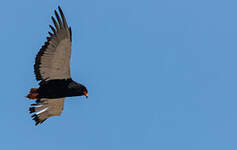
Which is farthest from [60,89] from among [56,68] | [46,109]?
[46,109]

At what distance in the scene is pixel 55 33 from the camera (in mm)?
20578

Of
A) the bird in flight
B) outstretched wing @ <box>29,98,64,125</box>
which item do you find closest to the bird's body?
the bird in flight

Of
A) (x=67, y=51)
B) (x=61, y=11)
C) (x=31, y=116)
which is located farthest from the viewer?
(x=31, y=116)

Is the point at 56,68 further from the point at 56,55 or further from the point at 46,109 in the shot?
the point at 46,109

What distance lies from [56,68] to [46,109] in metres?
3.27

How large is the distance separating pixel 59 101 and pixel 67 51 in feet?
13.3

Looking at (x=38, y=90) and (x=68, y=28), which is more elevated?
(x=68, y=28)

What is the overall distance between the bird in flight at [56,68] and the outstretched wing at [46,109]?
25.8 inches

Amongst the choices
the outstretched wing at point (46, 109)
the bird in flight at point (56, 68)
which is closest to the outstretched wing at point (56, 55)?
the bird in flight at point (56, 68)

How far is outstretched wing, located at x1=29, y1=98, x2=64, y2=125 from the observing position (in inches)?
947

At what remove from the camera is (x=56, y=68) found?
2189 centimetres

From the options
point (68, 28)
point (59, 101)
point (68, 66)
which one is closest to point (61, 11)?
point (68, 28)

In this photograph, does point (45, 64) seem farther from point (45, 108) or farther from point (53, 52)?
point (45, 108)

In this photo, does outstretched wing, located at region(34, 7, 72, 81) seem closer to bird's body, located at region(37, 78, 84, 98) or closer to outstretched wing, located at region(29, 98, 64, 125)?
bird's body, located at region(37, 78, 84, 98)
